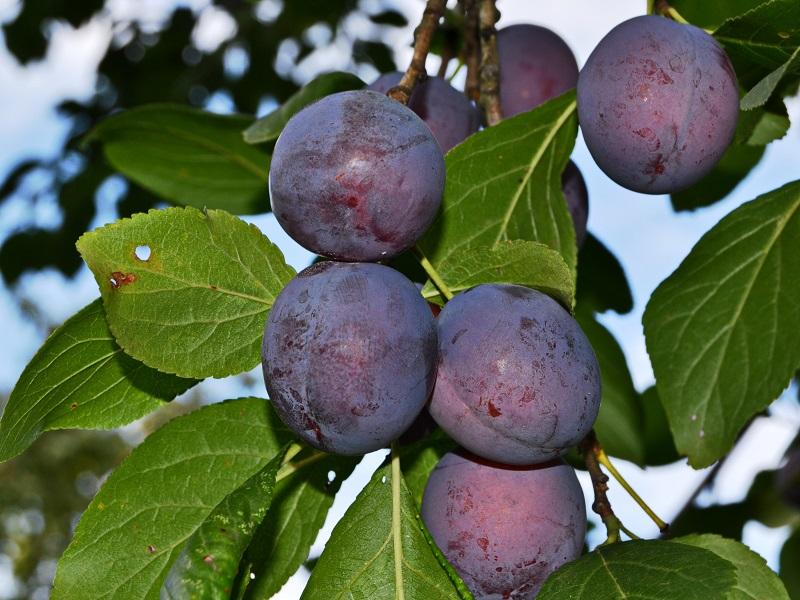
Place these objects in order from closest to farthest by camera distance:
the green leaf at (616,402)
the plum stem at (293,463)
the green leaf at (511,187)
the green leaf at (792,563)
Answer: the plum stem at (293,463)
the green leaf at (511,187)
the green leaf at (616,402)
the green leaf at (792,563)

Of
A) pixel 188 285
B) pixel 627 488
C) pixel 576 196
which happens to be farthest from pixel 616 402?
pixel 188 285

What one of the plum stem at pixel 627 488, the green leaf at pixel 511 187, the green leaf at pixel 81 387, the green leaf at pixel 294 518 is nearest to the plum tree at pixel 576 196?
the green leaf at pixel 511 187

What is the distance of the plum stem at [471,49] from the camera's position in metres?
1.45

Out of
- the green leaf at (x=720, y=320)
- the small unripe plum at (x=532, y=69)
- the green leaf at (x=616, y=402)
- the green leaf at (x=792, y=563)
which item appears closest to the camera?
the green leaf at (x=720, y=320)

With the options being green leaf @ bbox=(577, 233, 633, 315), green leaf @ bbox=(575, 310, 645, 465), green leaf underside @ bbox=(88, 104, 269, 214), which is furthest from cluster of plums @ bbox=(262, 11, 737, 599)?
green leaf underside @ bbox=(88, 104, 269, 214)

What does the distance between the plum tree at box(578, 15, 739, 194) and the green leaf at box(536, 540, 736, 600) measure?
410mm

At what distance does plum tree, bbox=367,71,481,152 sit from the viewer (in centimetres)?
129

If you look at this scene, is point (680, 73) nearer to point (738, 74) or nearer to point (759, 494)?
point (738, 74)

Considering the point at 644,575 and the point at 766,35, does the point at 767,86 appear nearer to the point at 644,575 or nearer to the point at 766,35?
the point at 766,35

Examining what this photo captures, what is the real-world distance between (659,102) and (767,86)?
0.38 feet

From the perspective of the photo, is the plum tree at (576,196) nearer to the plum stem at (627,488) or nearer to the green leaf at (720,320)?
the green leaf at (720,320)

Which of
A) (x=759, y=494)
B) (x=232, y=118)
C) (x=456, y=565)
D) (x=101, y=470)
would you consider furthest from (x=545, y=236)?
(x=101, y=470)

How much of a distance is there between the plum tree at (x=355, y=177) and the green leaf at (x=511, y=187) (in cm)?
31

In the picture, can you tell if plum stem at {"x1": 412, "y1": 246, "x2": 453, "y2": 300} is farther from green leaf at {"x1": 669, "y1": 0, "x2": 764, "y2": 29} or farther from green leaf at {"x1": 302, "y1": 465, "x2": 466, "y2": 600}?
green leaf at {"x1": 669, "y1": 0, "x2": 764, "y2": 29}
